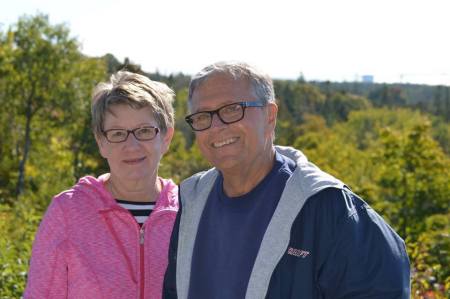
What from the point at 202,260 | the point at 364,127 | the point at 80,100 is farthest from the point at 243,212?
the point at 364,127

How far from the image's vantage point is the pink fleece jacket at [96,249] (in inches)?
99.3

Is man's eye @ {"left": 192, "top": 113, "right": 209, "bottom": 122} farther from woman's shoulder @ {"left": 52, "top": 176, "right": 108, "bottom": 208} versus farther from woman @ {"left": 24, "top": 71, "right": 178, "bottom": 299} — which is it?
woman's shoulder @ {"left": 52, "top": 176, "right": 108, "bottom": 208}

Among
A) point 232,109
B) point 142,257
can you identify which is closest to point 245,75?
point 232,109

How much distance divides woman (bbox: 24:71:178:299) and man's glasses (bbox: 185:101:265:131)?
490mm

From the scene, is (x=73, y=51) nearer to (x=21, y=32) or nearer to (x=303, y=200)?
(x=21, y=32)

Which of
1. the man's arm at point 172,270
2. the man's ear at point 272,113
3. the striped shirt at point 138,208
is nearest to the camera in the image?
the man's ear at point 272,113

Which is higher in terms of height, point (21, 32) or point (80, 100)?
point (21, 32)

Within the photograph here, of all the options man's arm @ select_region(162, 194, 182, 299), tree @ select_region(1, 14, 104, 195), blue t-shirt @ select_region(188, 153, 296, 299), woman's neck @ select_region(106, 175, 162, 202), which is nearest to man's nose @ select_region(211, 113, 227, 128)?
blue t-shirt @ select_region(188, 153, 296, 299)

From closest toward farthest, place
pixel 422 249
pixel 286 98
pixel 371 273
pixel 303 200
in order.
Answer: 1. pixel 371 273
2. pixel 303 200
3. pixel 422 249
4. pixel 286 98

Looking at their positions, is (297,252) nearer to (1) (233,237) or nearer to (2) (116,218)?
(1) (233,237)

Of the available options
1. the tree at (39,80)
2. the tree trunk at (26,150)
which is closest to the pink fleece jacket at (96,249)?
the tree trunk at (26,150)

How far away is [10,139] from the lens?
34500 millimetres

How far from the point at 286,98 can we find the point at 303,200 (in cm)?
8863

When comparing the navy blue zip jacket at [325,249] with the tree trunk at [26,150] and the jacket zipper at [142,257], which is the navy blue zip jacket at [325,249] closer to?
the jacket zipper at [142,257]
